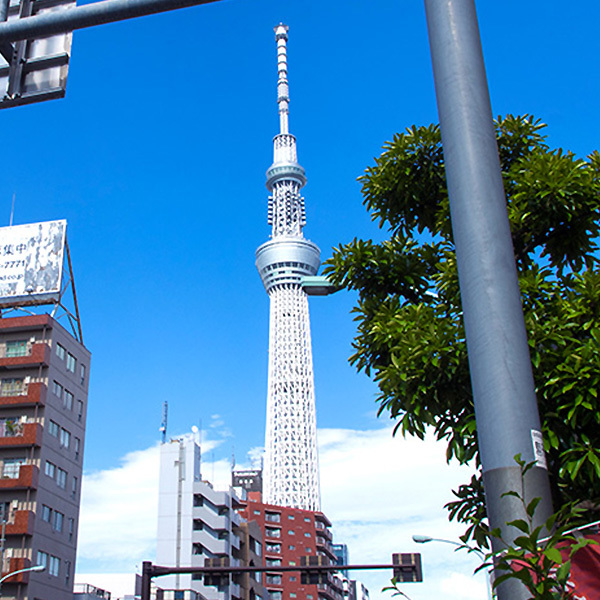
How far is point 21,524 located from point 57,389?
10170 mm

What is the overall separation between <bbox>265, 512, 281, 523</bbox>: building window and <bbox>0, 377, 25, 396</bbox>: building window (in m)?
65.0

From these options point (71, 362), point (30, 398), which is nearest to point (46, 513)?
point (30, 398)

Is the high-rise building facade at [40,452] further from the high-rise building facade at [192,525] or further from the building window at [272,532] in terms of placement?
the building window at [272,532]

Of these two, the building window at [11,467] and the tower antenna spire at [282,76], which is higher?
the tower antenna spire at [282,76]

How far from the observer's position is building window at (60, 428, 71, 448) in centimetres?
5592

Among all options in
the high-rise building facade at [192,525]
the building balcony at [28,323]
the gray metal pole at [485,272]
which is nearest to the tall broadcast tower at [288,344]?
the high-rise building facade at [192,525]

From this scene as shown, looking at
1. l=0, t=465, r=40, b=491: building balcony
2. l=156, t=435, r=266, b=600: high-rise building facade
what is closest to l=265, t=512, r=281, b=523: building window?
l=156, t=435, r=266, b=600: high-rise building facade

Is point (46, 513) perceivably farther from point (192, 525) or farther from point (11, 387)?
point (192, 525)

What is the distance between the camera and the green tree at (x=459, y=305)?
26.0 ft

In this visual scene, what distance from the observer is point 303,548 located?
376 ft

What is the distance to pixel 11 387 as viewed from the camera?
180 feet

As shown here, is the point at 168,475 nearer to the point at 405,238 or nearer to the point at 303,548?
the point at 303,548

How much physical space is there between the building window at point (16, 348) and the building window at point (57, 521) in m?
11.1

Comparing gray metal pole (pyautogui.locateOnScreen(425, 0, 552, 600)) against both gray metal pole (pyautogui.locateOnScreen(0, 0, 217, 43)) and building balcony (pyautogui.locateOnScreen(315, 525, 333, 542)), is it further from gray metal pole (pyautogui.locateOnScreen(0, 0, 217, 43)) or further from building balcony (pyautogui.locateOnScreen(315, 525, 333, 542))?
building balcony (pyautogui.locateOnScreen(315, 525, 333, 542))
